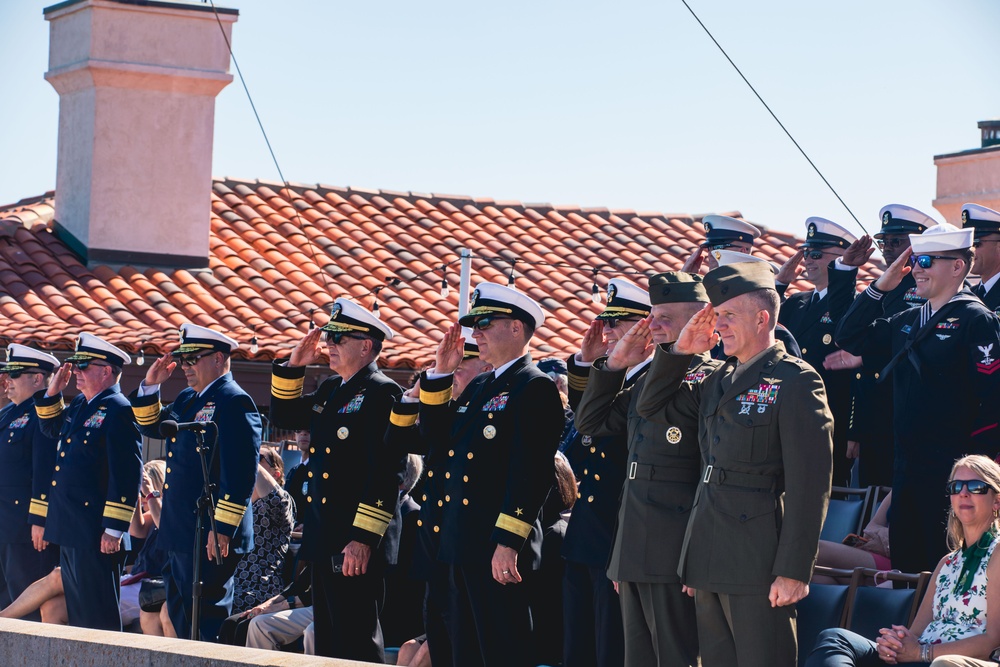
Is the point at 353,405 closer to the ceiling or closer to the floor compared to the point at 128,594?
closer to the ceiling

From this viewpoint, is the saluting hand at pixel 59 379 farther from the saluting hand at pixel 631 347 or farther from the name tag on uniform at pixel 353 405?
the saluting hand at pixel 631 347

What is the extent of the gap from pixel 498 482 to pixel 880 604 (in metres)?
1.67

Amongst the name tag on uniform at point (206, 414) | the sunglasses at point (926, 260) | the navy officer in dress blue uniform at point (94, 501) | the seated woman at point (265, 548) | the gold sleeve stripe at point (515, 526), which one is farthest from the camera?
the navy officer in dress blue uniform at point (94, 501)

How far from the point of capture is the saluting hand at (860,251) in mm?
7246

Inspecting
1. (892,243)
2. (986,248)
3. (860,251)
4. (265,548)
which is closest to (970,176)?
(860,251)

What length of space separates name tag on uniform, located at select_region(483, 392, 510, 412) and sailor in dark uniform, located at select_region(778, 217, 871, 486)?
2.02 meters

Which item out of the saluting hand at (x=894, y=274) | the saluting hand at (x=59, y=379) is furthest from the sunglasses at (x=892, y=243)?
the saluting hand at (x=59, y=379)

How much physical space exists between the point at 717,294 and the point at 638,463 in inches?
29.0

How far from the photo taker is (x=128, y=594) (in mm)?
9328

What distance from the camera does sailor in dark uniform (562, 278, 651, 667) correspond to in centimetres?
567

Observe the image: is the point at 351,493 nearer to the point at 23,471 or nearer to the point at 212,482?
the point at 212,482

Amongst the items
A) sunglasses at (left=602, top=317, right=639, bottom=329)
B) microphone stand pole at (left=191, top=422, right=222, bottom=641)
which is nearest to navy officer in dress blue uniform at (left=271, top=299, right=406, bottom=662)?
microphone stand pole at (left=191, top=422, right=222, bottom=641)

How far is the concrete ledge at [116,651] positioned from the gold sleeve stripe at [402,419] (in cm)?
150

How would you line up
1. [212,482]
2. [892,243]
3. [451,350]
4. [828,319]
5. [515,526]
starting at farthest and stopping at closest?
[212,482] < [828,319] < [892,243] < [451,350] < [515,526]
